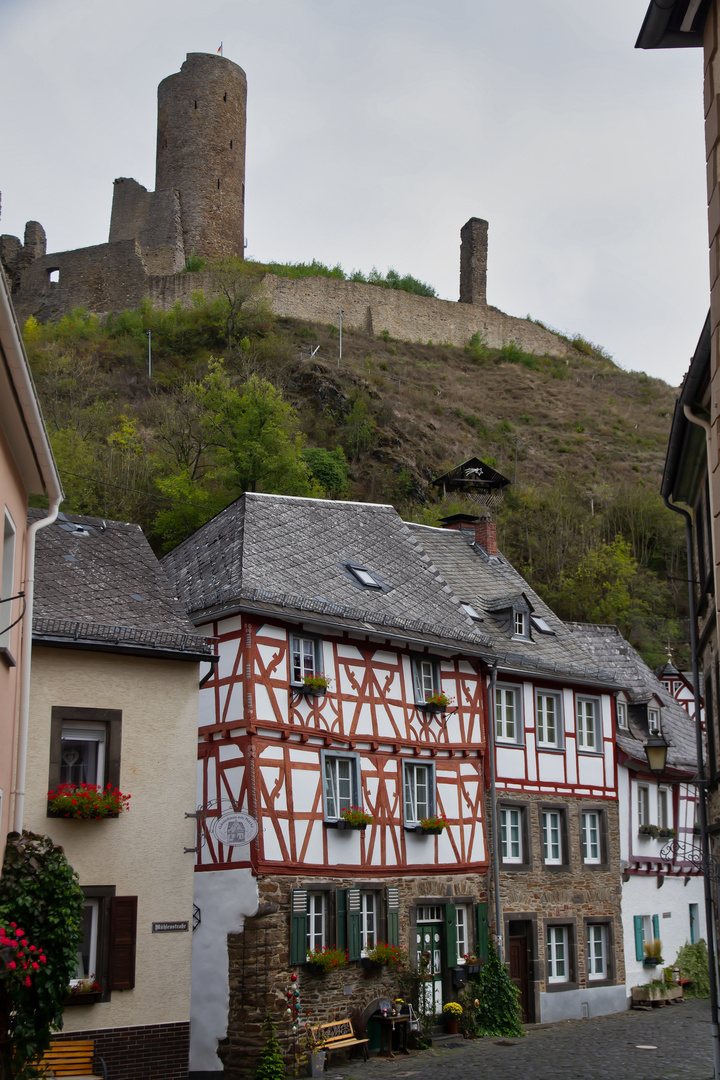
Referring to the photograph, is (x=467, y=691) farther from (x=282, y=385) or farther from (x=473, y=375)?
(x=473, y=375)

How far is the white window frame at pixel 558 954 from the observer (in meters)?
20.5

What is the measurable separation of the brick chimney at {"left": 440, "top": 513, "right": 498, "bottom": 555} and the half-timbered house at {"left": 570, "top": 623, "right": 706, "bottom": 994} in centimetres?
292

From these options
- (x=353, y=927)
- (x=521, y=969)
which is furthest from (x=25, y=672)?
(x=521, y=969)

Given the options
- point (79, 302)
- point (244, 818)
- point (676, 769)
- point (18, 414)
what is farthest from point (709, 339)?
point (79, 302)

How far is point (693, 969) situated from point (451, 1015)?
7.79 m

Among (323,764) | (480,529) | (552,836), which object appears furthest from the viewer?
(480,529)

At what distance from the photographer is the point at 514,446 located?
5259cm

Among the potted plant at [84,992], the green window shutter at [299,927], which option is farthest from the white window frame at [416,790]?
the potted plant at [84,992]

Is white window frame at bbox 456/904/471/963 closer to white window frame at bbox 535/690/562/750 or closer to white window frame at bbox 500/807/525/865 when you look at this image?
white window frame at bbox 500/807/525/865

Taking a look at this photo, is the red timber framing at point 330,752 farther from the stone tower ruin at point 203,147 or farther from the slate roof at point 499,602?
the stone tower ruin at point 203,147

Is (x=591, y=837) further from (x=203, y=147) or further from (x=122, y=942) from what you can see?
(x=203, y=147)

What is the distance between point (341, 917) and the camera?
1692cm

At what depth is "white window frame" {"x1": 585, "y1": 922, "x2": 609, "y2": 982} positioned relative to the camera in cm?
2127

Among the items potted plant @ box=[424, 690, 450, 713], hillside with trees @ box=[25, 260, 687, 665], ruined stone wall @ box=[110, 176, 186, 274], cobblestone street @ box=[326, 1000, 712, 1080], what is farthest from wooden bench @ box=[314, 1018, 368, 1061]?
ruined stone wall @ box=[110, 176, 186, 274]
